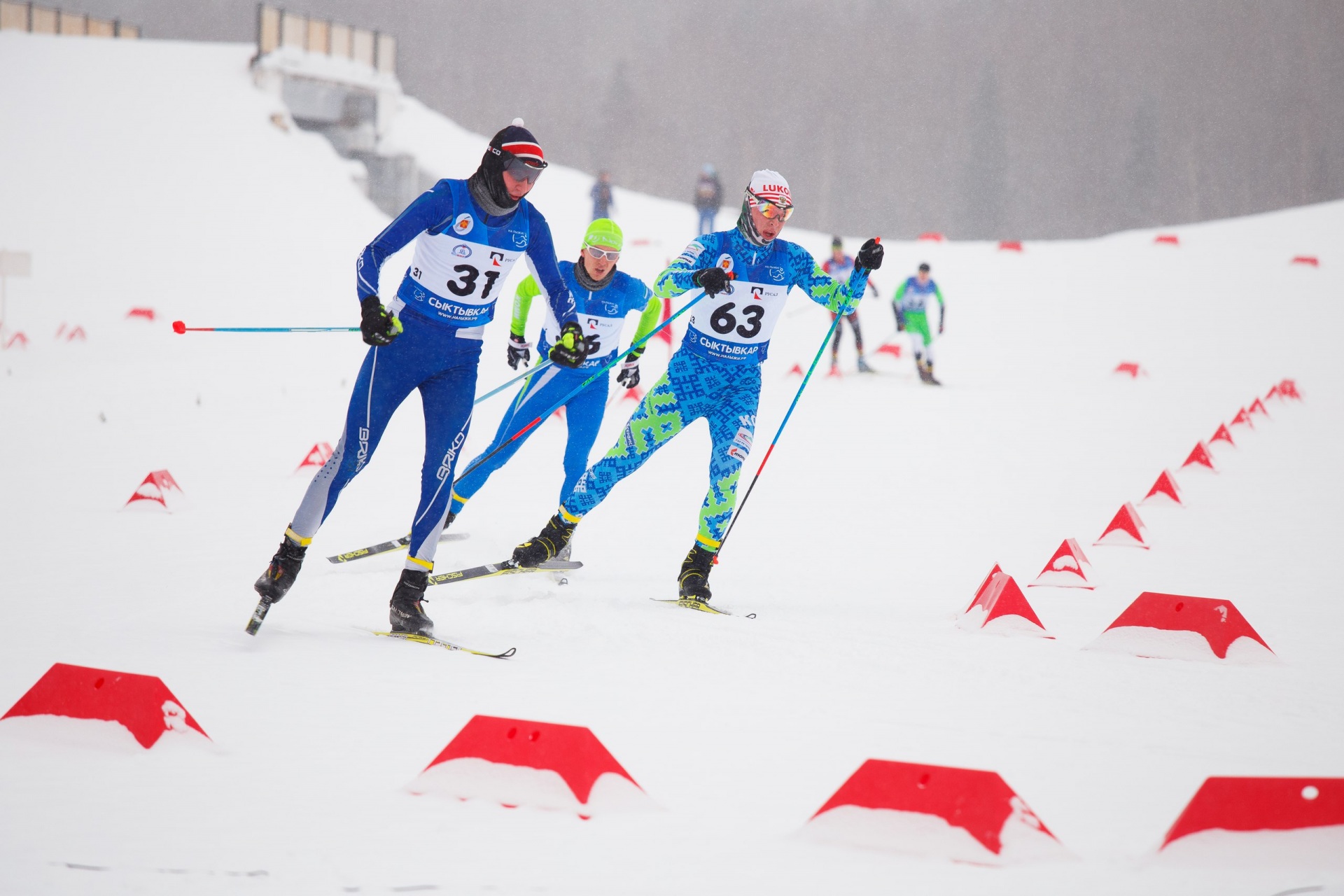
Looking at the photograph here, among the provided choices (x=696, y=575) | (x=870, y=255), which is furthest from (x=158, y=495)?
(x=870, y=255)

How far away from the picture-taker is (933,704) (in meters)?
3.84

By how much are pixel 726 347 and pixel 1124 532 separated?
3215 millimetres

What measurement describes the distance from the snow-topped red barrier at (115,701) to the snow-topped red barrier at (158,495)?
12.9 feet

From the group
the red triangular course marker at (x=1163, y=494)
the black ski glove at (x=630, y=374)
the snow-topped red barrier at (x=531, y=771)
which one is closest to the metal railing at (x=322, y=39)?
the black ski glove at (x=630, y=374)

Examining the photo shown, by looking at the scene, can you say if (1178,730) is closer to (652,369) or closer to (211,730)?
(211,730)

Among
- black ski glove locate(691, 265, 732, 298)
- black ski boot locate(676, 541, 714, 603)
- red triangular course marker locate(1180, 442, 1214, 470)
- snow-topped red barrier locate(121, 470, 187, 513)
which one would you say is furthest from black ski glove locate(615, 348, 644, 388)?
red triangular course marker locate(1180, 442, 1214, 470)

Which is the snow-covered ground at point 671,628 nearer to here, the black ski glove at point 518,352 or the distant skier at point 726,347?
the distant skier at point 726,347

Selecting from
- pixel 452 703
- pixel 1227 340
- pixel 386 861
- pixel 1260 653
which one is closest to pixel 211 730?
pixel 452 703

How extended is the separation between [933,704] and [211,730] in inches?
91.3

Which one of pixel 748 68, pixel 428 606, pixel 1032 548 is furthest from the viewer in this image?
pixel 748 68

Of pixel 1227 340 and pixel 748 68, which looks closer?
pixel 1227 340

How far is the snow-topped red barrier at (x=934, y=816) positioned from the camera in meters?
2.68

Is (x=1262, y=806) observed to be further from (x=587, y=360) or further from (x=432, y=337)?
(x=587, y=360)

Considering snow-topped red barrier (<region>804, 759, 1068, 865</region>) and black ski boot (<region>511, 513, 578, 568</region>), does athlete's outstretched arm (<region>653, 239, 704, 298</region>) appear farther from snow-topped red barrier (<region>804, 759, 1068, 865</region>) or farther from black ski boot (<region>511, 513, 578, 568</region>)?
snow-topped red barrier (<region>804, 759, 1068, 865</region>)
